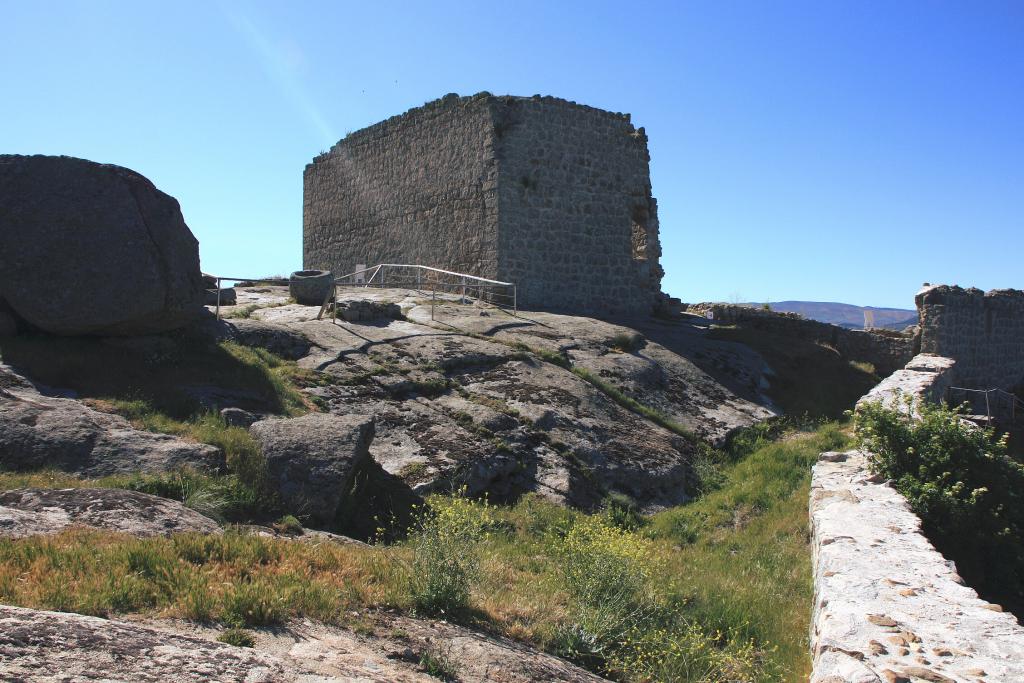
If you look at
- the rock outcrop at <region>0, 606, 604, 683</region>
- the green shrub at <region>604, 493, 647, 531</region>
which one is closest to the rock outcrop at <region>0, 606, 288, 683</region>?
the rock outcrop at <region>0, 606, 604, 683</region>

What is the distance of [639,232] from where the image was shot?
21.1 metres

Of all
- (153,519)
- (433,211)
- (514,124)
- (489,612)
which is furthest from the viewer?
(433,211)

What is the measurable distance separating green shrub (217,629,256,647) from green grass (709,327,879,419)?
38.3 ft

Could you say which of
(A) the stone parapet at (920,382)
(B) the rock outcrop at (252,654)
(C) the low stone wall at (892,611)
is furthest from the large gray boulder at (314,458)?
(A) the stone parapet at (920,382)

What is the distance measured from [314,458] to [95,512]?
82.5 inches

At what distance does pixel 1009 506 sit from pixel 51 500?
300 inches

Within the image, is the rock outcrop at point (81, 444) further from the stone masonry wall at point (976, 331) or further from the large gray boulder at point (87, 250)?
the stone masonry wall at point (976, 331)

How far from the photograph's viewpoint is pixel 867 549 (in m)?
5.82

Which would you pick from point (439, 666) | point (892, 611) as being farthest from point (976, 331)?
point (439, 666)

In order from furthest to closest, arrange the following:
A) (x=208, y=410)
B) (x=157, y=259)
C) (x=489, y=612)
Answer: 1. (x=157, y=259)
2. (x=208, y=410)
3. (x=489, y=612)

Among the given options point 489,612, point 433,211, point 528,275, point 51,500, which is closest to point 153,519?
point 51,500

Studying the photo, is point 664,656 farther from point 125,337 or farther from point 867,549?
point 125,337

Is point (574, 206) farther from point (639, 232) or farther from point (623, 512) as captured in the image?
point (623, 512)

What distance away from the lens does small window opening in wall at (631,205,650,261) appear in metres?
20.8
